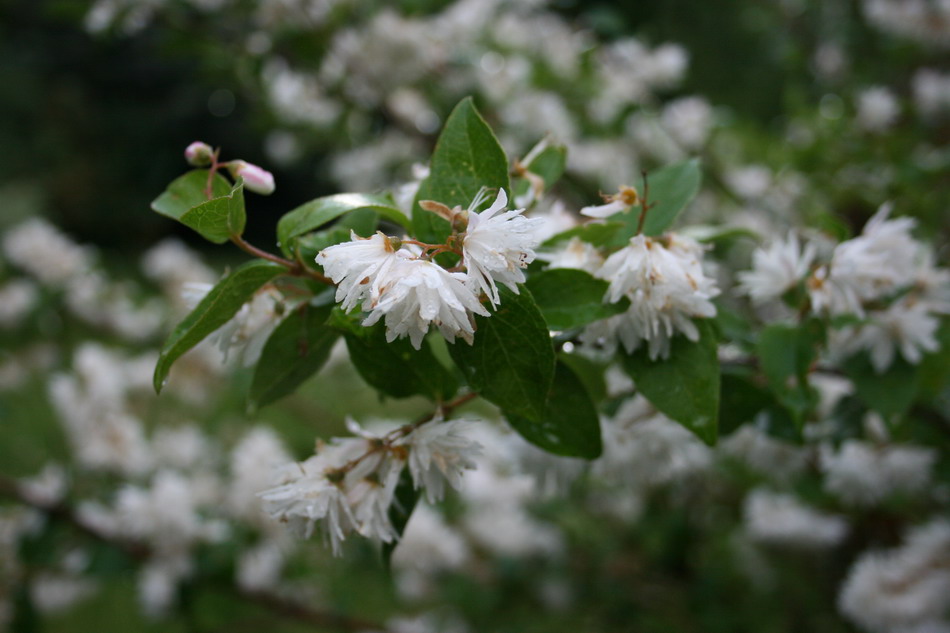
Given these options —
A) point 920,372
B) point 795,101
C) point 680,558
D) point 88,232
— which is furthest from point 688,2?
point 88,232

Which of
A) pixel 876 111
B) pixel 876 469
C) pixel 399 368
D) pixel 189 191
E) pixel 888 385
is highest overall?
pixel 189 191

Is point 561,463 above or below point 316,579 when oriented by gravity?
above

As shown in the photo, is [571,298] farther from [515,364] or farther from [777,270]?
[777,270]

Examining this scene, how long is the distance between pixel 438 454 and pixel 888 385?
0.48 meters

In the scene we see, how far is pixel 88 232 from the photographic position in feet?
30.2

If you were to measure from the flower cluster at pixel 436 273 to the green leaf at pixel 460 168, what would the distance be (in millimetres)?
58

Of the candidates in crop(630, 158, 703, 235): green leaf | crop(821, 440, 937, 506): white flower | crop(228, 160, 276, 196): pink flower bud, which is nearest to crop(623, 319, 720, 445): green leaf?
crop(630, 158, 703, 235): green leaf

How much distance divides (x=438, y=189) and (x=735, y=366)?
1.28 ft

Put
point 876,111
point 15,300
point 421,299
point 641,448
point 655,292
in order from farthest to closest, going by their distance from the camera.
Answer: point 15,300 → point 876,111 → point 641,448 → point 655,292 → point 421,299

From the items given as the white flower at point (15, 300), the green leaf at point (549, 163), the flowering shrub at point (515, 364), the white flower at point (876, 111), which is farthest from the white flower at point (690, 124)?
the white flower at point (15, 300)

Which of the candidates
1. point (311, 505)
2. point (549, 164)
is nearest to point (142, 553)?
point (311, 505)

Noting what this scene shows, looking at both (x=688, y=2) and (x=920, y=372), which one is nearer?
(x=920, y=372)

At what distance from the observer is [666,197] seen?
0.65m

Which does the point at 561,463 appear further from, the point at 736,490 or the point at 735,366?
the point at 736,490
